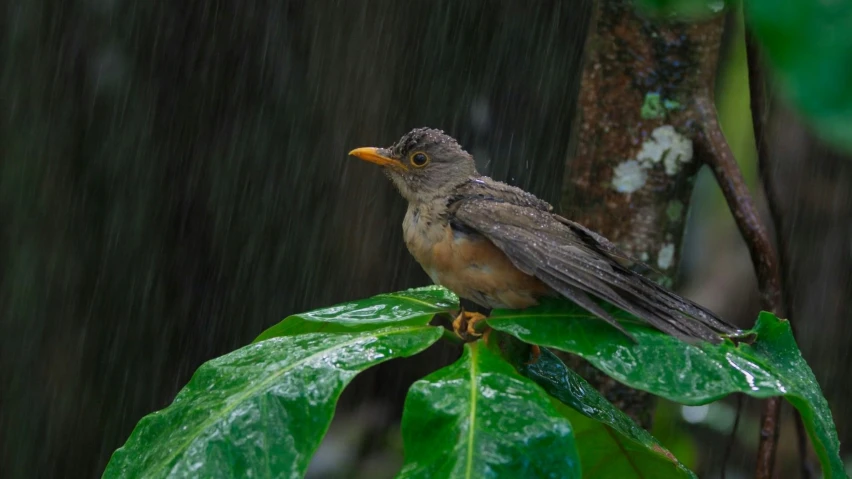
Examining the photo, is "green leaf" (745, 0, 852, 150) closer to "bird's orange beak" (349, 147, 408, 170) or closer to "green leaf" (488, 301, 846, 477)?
"green leaf" (488, 301, 846, 477)

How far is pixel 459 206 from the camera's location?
2.46 meters

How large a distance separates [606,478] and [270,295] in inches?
127

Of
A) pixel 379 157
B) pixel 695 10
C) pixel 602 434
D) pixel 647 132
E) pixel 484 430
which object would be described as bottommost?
pixel 602 434

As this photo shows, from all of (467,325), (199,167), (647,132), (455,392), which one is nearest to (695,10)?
(647,132)

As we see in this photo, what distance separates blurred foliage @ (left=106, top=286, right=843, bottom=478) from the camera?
157cm

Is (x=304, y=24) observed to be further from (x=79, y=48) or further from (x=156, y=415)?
(x=156, y=415)

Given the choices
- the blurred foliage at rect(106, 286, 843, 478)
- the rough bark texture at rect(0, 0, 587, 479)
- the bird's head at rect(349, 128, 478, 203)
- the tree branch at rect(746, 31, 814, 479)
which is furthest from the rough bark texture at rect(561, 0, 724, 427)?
the rough bark texture at rect(0, 0, 587, 479)

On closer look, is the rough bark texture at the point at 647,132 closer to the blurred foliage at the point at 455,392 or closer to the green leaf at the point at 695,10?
the green leaf at the point at 695,10

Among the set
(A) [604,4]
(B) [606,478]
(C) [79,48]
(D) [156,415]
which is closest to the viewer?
(D) [156,415]

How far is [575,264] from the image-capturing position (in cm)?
208

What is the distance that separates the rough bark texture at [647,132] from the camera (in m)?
2.73

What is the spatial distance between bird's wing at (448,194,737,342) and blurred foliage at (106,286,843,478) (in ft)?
0.17

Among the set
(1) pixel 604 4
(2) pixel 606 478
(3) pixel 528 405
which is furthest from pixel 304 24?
(3) pixel 528 405

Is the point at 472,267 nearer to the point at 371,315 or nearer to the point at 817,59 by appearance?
the point at 371,315
